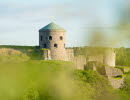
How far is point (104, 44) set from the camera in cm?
106

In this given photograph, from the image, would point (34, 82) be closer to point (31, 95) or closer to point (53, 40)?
point (31, 95)

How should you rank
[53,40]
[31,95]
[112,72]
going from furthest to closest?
1. [112,72]
2. [53,40]
3. [31,95]

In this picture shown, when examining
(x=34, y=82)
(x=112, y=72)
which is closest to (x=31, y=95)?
(x=34, y=82)

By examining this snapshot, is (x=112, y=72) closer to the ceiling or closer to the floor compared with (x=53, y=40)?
closer to the floor

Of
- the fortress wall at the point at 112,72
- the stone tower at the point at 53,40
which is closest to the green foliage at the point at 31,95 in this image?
the stone tower at the point at 53,40

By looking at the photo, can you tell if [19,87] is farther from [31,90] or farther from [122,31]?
[122,31]

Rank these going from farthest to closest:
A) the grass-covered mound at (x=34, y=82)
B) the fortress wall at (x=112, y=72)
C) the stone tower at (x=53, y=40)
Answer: the fortress wall at (x=112, y=72) → the stone tower at (x=53, y=40) → the grass-covered mound at (x=34, y=82)

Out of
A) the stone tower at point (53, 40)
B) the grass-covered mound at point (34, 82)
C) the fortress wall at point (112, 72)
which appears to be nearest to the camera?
the grass-covered mound at point (34, 82)

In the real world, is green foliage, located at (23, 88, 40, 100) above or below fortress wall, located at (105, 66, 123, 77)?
above

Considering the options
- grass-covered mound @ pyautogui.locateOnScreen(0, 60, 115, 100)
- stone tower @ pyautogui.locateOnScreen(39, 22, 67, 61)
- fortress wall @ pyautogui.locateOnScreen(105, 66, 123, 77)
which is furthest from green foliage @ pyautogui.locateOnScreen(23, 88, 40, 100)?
fortress wall @ pyautogui.locateOnScreen(105, 66, 123, 77)

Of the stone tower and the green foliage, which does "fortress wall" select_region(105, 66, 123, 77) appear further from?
the green foliage

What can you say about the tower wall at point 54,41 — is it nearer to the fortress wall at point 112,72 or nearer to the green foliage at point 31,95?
the fortress wall at point 112,72

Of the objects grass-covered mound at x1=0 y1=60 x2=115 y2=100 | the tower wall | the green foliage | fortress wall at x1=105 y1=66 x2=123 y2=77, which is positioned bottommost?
fortress wall at x1=105 y1=66 x2=123 y2=77

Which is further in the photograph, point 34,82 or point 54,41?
point 54,41
